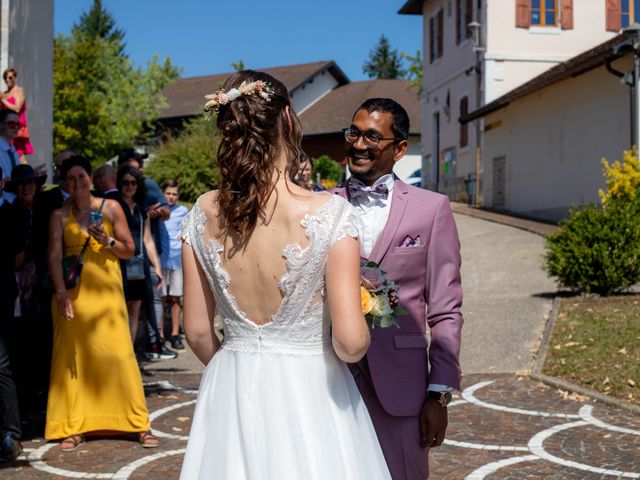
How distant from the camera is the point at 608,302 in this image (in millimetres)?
13219

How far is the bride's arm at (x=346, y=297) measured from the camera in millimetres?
3039

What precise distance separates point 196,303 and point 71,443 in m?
4.64

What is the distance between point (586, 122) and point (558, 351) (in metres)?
15.4

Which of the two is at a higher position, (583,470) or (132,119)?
(132,119)

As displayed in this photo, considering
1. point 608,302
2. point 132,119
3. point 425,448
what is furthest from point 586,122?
point 132,119

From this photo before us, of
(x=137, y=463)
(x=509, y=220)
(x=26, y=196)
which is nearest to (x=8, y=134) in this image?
(x=26, y=196)

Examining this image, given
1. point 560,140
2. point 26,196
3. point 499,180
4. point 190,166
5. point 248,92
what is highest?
point 560,140

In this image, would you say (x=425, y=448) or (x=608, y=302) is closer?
(x=425, y=448)

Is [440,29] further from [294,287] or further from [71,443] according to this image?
[294,287]

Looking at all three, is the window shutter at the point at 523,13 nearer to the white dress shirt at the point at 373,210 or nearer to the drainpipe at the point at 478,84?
the drainpipe at the point at 478,84

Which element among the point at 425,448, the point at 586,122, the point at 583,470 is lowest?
the point at 583,470

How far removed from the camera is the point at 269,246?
309 centimetres

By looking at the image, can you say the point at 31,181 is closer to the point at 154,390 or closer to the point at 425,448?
the point at 154,390

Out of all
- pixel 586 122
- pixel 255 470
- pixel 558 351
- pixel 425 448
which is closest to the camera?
pixel 255 470
